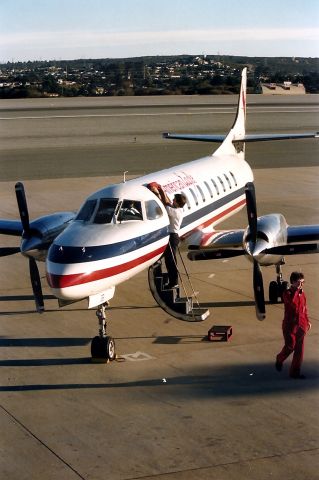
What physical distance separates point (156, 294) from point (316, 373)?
12.2ft

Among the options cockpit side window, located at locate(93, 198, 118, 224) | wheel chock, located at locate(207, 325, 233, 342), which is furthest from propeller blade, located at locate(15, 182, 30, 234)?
wheel chock, located at locate(207, 325, 233, 342)

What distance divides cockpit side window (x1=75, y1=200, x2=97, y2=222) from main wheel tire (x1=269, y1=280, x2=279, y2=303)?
4.46m

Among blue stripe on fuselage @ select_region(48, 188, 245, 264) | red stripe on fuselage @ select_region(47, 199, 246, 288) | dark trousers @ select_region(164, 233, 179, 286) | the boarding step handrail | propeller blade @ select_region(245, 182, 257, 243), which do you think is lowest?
the boarding step handrail

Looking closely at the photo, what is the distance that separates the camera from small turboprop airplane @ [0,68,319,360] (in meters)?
14.3

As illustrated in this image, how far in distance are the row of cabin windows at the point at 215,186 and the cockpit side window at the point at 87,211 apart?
3.55 m

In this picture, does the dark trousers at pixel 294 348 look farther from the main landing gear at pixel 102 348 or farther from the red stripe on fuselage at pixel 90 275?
the red stripe on fuselage at pixel 90 275

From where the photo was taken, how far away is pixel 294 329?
44.8 ft

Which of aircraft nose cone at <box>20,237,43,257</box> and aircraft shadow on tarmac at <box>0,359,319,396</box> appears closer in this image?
aircraft shadow on tarmac at <box>0,359,319,396</box>

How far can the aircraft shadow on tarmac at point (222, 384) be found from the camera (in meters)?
12.9

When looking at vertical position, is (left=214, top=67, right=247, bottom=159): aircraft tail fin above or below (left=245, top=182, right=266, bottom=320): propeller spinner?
above

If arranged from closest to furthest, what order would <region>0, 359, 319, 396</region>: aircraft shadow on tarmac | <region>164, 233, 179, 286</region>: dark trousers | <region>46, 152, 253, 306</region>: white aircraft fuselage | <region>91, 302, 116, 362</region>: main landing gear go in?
<region>0, 359, 319, 396</region>: aircraft shadow on tarmac, <region>46, 152, 253, 306</region>: white aircraft fuselage, <region>91, 302, 116, 362</region>: main landing gear, <region>164, 233, 179, 286</region>: dark trousers

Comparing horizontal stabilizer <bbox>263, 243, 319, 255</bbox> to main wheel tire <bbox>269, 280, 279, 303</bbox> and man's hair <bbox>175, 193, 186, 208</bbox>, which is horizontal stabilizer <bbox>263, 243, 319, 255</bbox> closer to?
main wheel tire <bbox>269, 280, 279, 303</bbox>

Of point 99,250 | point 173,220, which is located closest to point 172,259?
point 173,220

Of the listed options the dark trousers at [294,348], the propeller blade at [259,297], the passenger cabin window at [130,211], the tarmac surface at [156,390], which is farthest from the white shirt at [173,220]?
the dark trousers at [294,348]
